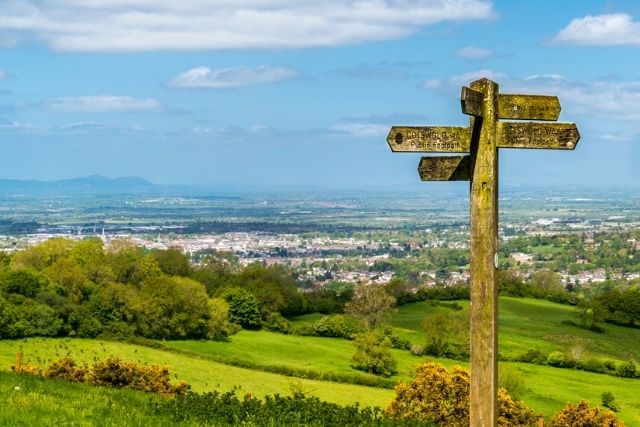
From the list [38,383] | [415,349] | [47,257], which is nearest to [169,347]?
[415,349]

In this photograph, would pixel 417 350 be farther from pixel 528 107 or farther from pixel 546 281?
pixel 528 107

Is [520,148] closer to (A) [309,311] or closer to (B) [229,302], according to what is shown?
(B) [229,302]

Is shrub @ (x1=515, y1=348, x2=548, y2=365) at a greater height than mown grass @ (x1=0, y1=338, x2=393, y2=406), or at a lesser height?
lesser

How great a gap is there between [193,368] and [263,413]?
119 ft

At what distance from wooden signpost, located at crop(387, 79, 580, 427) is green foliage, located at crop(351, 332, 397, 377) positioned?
157ft

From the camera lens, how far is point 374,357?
187ft

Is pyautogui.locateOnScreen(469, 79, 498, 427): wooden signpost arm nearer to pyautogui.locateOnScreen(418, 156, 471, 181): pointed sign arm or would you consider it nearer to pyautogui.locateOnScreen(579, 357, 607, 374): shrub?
pyautogui.locateOnScreen(418, 156, 471, 181): pointed sign arm

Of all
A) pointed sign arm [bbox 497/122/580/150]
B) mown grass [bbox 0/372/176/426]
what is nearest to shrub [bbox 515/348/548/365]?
mown grass [bbox 0/372/176/426]

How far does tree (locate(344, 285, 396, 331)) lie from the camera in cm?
7538

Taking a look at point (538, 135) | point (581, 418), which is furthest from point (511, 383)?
point (538, 135)

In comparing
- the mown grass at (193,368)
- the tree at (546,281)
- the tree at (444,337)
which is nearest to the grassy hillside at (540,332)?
the tree at (444,337)

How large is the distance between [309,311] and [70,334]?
102 ft

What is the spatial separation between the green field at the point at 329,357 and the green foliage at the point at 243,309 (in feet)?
8.67

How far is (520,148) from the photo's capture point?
29.4 ft
